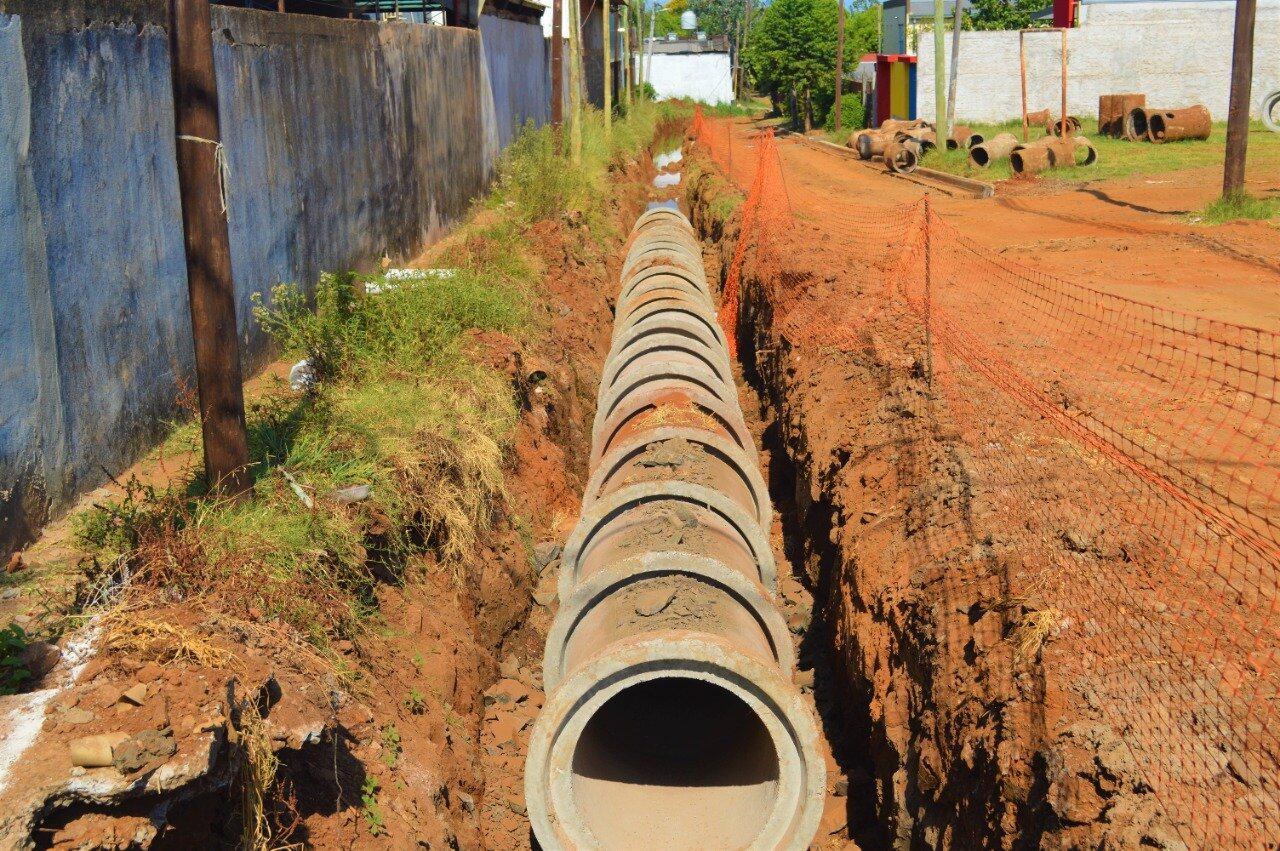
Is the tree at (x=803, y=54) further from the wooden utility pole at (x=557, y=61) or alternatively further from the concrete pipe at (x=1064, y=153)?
the wooden utility pole at (x=557, y=61)

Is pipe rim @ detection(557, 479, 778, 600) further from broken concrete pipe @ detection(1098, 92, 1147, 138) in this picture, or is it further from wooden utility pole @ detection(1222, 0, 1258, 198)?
broken concrete pipe @ detection(1098, 92, 1147, 138)

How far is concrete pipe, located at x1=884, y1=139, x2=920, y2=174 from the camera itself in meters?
24.2

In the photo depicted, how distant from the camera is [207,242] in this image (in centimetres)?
477

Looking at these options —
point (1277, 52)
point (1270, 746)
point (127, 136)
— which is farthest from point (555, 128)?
point (1277, 52)

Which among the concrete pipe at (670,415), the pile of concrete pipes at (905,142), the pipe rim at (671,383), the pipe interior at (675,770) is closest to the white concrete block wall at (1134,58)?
the pile of concrete pipes at (905,142)

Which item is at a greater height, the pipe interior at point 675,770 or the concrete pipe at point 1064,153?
the concrete pipe at point 1064,153

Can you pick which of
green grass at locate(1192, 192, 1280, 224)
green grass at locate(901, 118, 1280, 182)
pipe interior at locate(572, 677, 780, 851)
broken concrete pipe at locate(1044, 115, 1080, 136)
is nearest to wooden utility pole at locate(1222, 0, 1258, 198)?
green grass at locate(1192, 192, 1280, 224)

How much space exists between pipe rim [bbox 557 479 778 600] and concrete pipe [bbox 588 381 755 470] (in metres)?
0.74

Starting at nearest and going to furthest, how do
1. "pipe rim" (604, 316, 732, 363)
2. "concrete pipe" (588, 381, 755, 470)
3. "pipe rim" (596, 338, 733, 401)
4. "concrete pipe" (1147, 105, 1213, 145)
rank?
"concrete pipe" (588, 381, 755, 470) < "pipe rim" (596, 338, 733, 401) < "pipe rim" (604, 316, 732, 363) < "concrete pipe" (1147, 105, 1213, 145)

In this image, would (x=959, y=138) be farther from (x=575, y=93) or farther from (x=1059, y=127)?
(x=575, y=93)

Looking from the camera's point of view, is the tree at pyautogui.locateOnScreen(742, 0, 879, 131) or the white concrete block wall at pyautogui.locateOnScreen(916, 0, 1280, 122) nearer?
the white concrete block wall at pyautogui.locateOnScreen(916, 0, 1280, 122)

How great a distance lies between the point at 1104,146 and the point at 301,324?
70.3 ft

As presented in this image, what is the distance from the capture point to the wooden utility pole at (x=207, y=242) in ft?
15.3

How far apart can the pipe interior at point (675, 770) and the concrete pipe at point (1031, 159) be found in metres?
17.2
